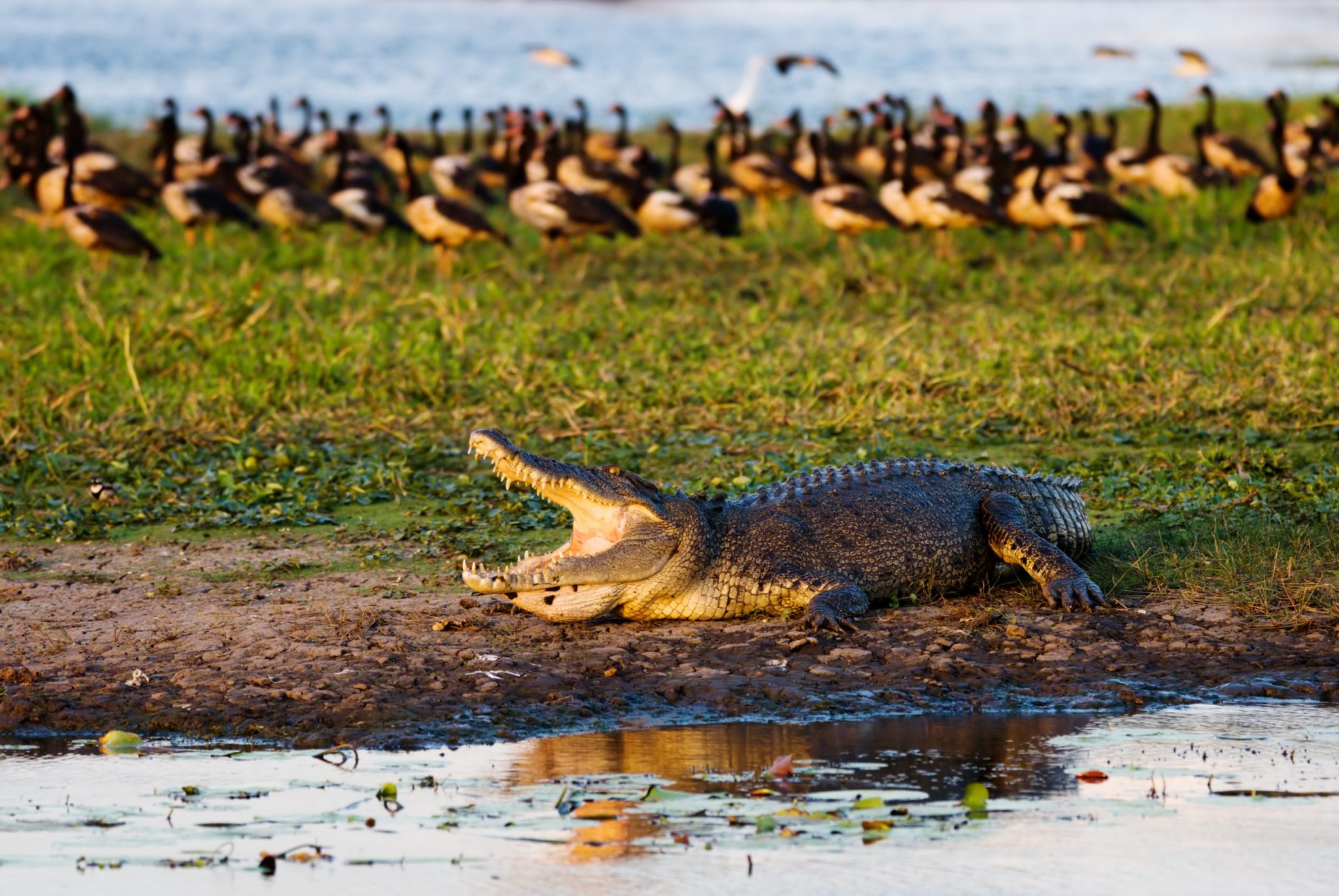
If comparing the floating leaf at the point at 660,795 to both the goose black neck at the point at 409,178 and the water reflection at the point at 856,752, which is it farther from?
the goose black neck at the point at 409,178

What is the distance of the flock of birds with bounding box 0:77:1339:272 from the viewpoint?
15.0 meters

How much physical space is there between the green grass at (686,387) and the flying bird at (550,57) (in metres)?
7.64

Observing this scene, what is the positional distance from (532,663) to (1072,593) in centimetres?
199

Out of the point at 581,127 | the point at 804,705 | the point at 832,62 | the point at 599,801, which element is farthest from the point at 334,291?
the point at 832,62

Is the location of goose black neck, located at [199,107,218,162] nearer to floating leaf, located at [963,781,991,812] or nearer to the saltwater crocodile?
the saltwater crocodile

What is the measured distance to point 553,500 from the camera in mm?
6395

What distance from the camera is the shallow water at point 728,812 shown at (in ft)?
13.0

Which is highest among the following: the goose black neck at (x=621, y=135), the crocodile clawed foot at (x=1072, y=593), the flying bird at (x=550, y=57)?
the flying bird at (x=550, y=57)

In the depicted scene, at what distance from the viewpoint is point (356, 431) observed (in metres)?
9.21

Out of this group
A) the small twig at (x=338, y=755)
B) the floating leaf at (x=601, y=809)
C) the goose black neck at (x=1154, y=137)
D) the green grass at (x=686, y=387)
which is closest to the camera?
the floating leaf at (x=601, y=809)

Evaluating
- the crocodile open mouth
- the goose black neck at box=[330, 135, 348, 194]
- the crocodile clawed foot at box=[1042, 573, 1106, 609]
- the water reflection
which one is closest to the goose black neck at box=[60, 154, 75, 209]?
the goose black neck at box=[330, 135, 348, 194]

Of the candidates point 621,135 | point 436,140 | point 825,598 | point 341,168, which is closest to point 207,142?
point 436,140

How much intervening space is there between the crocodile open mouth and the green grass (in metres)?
0.94

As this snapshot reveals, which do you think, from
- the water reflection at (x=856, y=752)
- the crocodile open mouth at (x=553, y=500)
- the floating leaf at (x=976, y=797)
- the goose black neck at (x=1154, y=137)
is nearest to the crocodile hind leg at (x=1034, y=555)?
the water reflection at (x=856, y=752)
